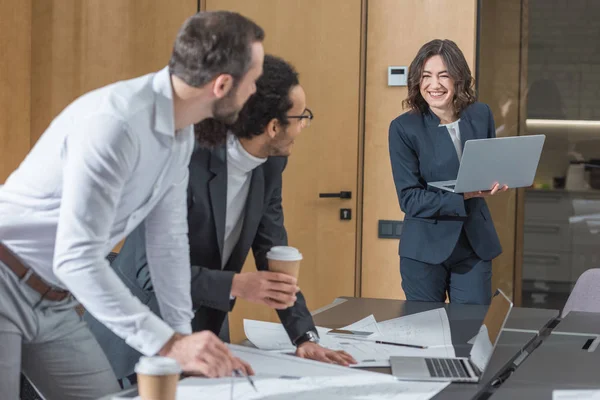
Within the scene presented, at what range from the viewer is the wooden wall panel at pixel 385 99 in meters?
4.90

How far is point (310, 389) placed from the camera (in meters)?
1.86

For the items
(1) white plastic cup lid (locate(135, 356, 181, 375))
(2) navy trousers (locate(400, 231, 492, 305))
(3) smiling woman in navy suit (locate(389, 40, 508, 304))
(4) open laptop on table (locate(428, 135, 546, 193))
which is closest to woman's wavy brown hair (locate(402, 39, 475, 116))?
(3) smiling woman in navy suit (locate(389, 40, 508, 304))

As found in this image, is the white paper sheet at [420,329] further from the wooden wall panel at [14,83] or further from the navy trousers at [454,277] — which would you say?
the wooden wall panel at [14,83]

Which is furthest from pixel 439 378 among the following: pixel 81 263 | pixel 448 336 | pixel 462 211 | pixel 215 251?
pixel 462 211

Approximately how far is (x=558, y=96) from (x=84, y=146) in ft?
13.8

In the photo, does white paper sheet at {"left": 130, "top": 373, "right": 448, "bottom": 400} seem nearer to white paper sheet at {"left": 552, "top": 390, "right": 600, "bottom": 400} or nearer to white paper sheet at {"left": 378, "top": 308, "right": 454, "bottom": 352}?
white paper sheet at {"left": 552, "top": 390, "right": 600, "bottom": 400}

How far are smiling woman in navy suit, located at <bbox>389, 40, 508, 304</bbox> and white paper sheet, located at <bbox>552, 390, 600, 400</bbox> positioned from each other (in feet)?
4.29

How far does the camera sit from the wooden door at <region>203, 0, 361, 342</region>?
5004mm

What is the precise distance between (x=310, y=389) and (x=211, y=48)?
2.52 feet

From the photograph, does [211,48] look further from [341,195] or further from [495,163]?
[341,195]

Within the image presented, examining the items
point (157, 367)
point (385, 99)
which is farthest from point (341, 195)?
point (157, 367)

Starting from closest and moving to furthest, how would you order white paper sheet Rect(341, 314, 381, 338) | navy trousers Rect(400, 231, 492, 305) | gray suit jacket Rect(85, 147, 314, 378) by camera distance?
gray suit jacket Rect(85, 147, 314, 378) < white paper sheet Rect(341, 314, 381, 338) < navy trousers Rect(400, 231, 492, 305)

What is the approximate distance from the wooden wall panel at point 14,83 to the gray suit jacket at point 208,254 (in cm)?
285

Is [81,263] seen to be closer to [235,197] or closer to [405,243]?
[235,197]
